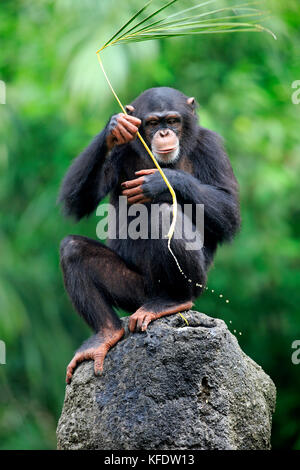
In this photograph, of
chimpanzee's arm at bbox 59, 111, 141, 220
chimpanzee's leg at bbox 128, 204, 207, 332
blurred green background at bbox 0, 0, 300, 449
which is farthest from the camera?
blurred green background at bbox 0, 0, 300, 449

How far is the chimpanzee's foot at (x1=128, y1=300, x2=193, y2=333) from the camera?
16.3 ft

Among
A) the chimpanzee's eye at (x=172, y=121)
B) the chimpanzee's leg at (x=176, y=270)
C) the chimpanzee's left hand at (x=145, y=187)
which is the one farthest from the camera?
the chimpanzee's eye at (x=172, y=121)

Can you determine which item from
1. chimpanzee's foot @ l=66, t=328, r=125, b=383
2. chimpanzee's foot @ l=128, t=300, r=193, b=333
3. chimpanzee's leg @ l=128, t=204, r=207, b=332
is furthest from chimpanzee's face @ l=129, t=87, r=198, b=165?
chimpanzee's foot @ l=66, t=328, r=125, b=383

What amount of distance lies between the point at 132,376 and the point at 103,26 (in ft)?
24.5

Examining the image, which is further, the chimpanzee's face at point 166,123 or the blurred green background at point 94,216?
the blurred green background at point 94,216

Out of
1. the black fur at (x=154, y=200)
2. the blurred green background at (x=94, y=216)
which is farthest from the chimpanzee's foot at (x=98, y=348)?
the blurred green background at (x=94, y=216)

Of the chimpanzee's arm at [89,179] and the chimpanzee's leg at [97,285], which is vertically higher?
the chimpanzee's arm at [89,179]

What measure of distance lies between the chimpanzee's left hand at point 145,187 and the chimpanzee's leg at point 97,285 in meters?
0.52

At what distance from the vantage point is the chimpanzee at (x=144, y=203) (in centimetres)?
527

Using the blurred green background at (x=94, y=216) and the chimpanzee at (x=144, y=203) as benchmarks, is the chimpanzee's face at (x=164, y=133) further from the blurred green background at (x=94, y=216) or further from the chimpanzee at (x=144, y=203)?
the blurred green background at (x=94, y=216)

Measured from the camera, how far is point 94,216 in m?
11.7

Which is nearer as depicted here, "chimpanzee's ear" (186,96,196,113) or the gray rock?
the gray rock

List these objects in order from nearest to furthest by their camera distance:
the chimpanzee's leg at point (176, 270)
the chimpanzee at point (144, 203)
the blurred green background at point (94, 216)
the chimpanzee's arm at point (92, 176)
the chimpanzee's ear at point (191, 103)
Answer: the chimpanzee's leg at point (176, 270)
the chimpanzee at point (144, 203)
the chimpanzee's arm at point (92, 176)
the chimpanzee's ear at point (191, 103)
the blurred green background at point (94, 216)

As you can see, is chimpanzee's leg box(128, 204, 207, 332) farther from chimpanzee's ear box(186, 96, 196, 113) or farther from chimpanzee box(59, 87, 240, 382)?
chimpanzee's ear box(186, 96, 196, 113)
